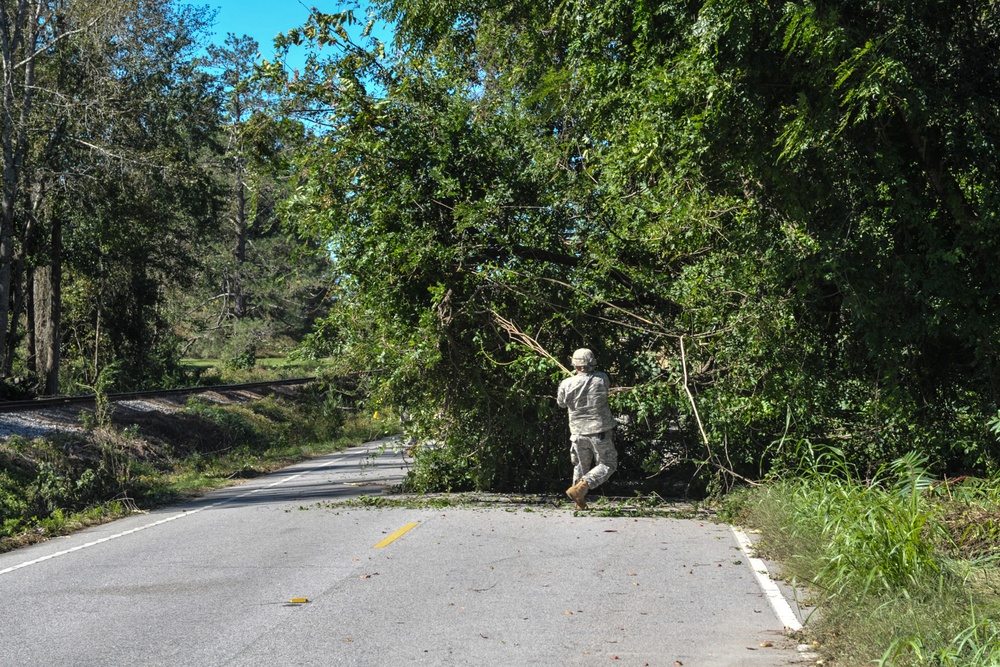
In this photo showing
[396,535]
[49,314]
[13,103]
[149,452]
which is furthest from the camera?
[49,314]

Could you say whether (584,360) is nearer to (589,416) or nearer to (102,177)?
(589,416)

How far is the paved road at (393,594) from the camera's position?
6336mm

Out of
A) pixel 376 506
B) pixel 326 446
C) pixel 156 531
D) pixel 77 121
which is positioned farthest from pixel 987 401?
pixel 77 121

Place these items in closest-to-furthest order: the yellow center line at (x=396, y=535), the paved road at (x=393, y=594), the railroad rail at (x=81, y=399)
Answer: the paved road at (x=393, y=594), the yellow center line at (x=396, y=535), the railroad rail at (x=81, y=399)

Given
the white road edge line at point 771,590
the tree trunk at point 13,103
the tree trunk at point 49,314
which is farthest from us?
the tree trunk at point 49,314

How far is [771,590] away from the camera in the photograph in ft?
26.3

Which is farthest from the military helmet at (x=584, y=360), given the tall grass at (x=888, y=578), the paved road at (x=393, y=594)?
the tall grass at (x=888, y=578)

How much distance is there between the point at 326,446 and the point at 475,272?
15.8m

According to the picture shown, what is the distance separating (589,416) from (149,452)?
40.1 ft

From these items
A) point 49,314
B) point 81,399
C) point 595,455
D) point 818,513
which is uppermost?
point 49,314

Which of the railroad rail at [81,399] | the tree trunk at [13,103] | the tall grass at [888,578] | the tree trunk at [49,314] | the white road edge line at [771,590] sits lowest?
the white road edge line at [771,590]

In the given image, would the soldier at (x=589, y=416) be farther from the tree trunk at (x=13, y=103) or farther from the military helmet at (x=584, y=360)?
the tree trunk at (x=13, y=103)

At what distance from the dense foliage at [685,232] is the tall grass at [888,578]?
5.98 ft

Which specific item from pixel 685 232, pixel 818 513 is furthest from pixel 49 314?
pixel 818 513
